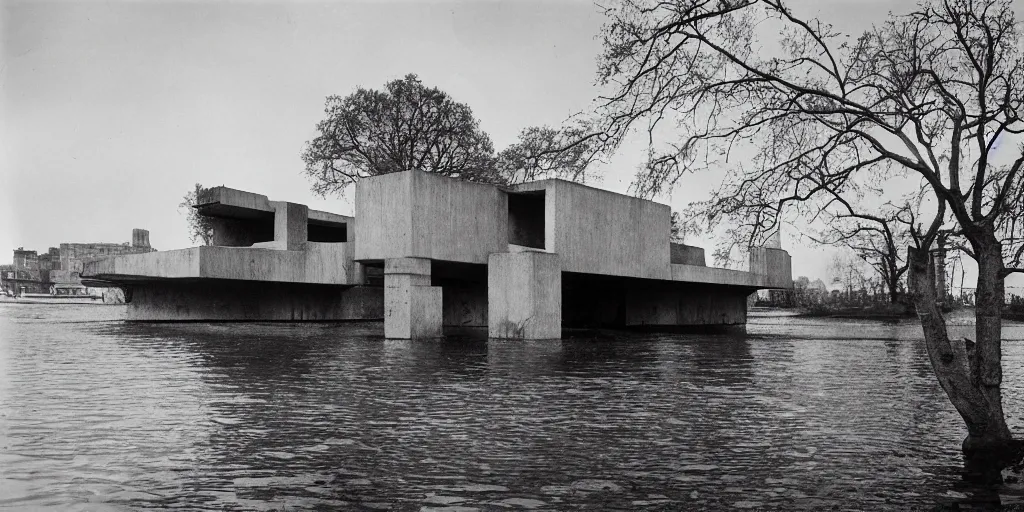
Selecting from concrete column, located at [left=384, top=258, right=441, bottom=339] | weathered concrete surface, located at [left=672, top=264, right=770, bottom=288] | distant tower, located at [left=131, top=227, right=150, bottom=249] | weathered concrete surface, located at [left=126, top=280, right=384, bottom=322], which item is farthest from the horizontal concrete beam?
distant tower, located at [left=131, top=227, right=150, bottom=249]

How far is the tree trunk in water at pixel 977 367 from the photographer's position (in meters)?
6.57

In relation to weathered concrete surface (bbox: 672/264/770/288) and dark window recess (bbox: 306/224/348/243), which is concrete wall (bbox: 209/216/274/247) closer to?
dark window recess (bbox: 306/224/348/243)

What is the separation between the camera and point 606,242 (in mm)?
28281

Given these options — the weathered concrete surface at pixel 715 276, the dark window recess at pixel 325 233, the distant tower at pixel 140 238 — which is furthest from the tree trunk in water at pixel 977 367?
the distant tower at pixel 140 238

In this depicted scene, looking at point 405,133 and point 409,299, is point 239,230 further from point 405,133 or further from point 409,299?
point 409,299

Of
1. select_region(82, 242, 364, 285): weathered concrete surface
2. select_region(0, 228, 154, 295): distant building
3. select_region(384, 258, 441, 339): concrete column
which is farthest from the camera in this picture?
select_region(0, 228, 154, 295): distant building

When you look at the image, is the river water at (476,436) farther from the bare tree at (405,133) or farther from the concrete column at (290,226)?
the bare tree at (405,133)

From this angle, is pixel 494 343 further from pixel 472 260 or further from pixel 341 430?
pixel 341 430

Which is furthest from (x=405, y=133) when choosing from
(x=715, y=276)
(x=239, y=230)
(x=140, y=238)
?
(x=140, y=238)

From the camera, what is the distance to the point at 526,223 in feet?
103

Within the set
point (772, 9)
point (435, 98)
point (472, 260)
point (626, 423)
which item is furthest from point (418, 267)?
point (435, 98)

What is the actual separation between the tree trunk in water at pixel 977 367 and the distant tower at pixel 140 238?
3634 inches

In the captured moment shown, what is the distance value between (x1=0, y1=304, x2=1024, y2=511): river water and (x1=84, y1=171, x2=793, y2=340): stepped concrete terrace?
8.28 metres

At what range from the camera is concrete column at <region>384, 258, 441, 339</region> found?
2352 centimetres
